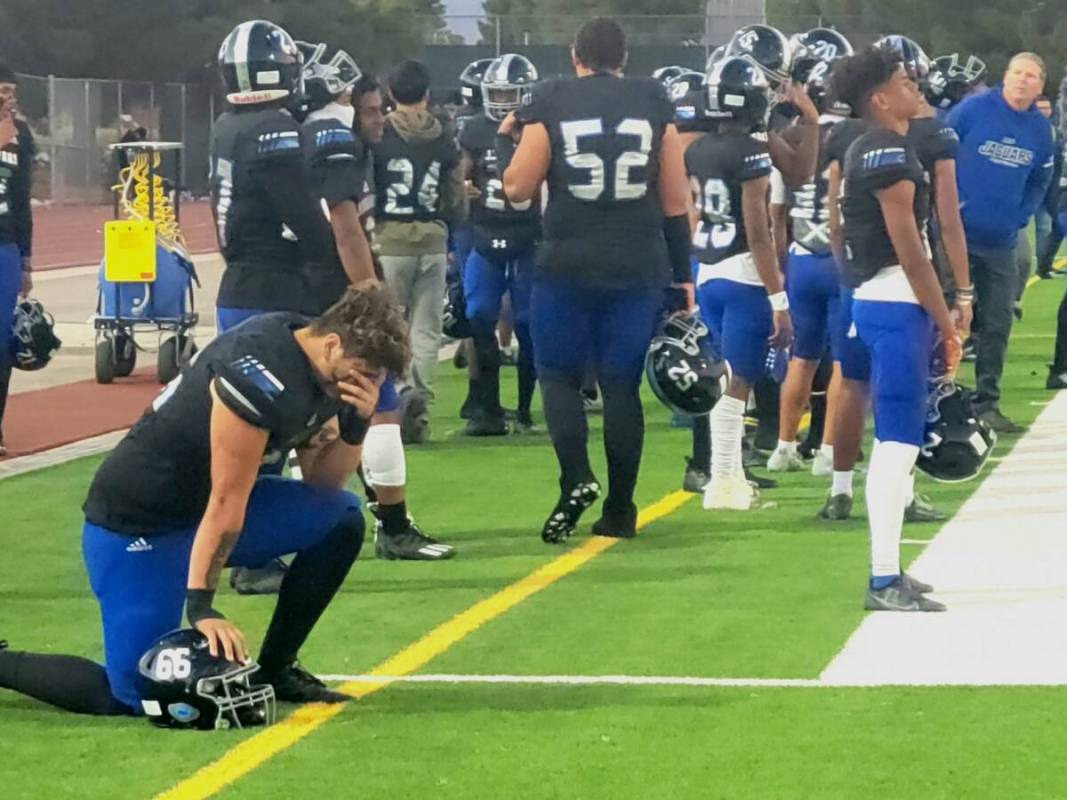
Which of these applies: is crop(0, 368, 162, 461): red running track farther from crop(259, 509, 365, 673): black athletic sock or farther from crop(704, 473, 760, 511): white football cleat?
crop(259, 509, 365, 673): black athletic sock

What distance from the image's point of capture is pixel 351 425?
6.17m

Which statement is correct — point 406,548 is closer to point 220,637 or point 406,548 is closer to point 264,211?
point 264,211

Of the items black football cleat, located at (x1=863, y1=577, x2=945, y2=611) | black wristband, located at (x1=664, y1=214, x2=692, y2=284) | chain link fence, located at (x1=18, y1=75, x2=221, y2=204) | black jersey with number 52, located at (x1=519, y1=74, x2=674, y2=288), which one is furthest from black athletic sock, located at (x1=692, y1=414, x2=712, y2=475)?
chain link fence, located at (x1=18, y1=75, x2=221, y2=204)

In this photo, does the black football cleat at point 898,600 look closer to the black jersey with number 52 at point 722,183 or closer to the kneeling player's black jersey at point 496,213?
the black jersey with number 52 at point 722,183

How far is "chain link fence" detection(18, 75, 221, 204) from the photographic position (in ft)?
139

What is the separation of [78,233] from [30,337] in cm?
2391

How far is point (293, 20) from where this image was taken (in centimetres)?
6044

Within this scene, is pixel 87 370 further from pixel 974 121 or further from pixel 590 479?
pixel 590 479

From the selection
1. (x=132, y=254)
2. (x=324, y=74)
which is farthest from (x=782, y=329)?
(x=132, y=254)

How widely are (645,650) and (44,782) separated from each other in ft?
7.26

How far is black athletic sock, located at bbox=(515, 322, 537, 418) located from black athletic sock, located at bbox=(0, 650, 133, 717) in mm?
6528

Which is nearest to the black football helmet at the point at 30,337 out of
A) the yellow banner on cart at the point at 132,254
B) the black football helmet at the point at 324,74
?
the black football helmet at the point at 324,74

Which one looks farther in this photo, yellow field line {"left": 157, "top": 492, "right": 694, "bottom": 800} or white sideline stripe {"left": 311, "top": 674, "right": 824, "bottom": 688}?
white sideline stripe {"left": 311, "top": 674, "right": 824, "bottom": 688}

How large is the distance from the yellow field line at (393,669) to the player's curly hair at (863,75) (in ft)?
6.88
